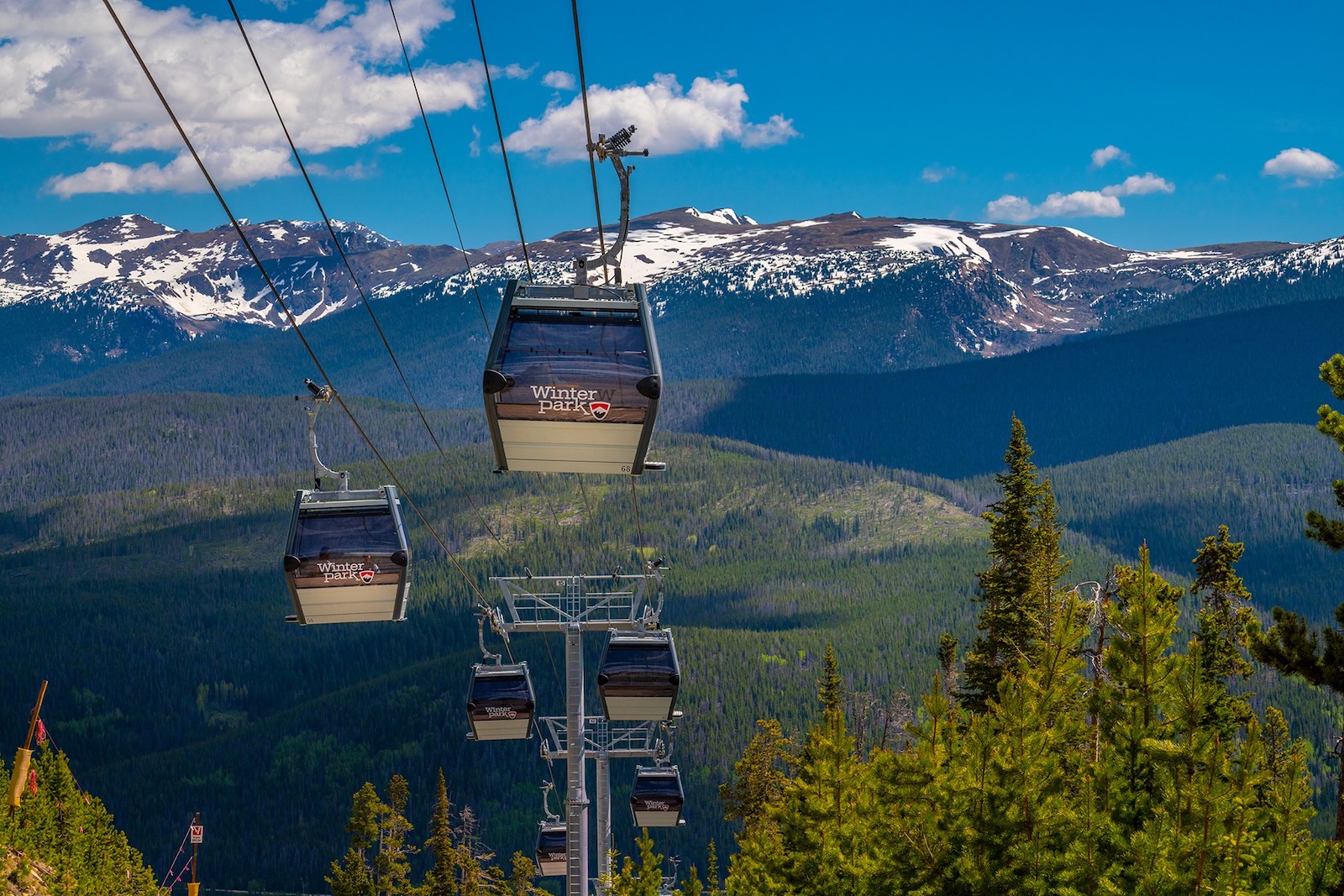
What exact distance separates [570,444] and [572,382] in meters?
0.76

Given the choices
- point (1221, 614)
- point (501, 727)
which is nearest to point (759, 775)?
point (501, 727)

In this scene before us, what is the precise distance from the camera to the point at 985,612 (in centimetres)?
4662

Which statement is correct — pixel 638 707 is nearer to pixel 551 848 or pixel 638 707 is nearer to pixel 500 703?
pixel 500 703

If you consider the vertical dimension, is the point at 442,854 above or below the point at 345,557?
below

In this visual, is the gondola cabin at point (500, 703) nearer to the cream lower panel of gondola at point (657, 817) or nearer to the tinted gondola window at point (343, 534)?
the cream lower panel of gondola at point (657, 817)

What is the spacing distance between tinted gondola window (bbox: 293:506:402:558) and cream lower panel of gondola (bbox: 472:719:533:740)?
2068 cm

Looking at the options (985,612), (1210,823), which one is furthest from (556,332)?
(985,612)

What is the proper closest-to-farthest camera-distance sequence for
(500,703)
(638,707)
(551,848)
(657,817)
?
(638,707) → (500,703) → (657,817) → (551,848)

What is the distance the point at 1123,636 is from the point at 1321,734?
169m

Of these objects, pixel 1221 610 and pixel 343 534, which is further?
pixel 1221 610

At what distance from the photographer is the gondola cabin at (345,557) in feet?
79.2

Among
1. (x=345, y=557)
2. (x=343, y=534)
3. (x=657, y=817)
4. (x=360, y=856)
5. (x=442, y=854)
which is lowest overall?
(x=360, y=856)

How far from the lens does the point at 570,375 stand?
17.9 m

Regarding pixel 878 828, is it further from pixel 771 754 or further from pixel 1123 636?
pixel 771 754
